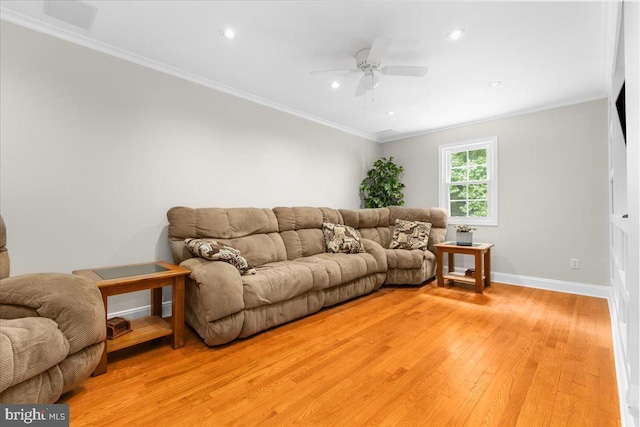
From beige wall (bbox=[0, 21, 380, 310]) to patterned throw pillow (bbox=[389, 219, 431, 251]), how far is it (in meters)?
2.12

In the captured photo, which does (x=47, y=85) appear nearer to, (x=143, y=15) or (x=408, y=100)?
(x=143, y=15)

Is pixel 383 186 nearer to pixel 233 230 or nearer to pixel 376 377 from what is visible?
pixel 233 230

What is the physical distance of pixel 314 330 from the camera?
2625mm

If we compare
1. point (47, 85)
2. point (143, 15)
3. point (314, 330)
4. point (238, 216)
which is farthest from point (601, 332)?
point (47, 85)

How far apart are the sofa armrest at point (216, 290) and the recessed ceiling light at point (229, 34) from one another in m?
1.89

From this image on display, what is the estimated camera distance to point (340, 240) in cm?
391

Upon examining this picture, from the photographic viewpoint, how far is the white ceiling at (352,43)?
2.11 metres

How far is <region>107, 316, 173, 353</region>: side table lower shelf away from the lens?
2.04 m

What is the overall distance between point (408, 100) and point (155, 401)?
12.8 ft

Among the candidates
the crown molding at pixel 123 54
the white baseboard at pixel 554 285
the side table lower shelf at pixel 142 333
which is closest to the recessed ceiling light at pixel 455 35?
the crown molding at pixel 123 54

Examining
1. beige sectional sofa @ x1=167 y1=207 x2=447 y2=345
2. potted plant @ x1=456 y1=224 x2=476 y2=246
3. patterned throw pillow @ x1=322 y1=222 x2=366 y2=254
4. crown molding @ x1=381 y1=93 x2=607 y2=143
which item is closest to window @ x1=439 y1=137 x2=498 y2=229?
crown molding @ x1=381 y1=93 x2=607 y2=143

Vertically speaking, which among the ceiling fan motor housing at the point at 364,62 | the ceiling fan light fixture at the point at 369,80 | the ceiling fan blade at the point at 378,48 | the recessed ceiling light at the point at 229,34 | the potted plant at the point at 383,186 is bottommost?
the potted plant at the point at 383,186

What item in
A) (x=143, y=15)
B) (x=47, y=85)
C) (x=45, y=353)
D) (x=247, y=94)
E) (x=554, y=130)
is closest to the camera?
Result: (x=45, y=353)

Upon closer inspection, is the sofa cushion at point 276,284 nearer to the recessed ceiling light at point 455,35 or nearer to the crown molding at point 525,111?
the recessed ceiling light at point 455,35
